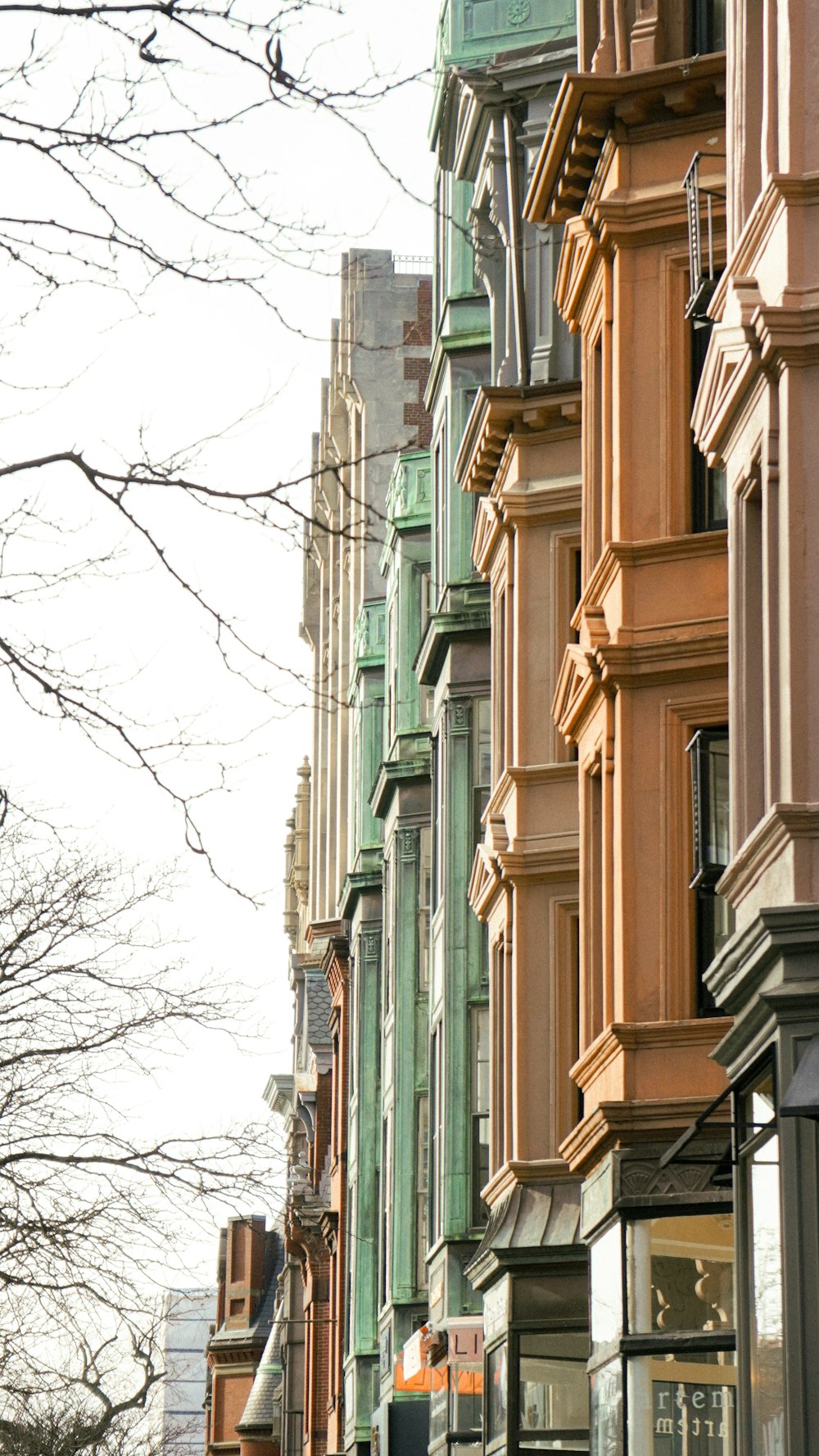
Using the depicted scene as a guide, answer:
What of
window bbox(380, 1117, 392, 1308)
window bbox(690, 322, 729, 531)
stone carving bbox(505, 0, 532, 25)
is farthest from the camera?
window bbox(380, 1117, 392, 1308)

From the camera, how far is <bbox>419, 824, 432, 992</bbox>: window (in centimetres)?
4100

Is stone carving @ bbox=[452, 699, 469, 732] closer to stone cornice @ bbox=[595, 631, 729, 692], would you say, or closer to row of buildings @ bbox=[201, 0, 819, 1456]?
row of buildings @ bbox=[201, 0, 819, 1456]

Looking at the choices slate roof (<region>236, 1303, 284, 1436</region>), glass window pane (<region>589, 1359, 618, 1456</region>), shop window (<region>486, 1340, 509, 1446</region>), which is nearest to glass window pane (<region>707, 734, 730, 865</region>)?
glass window pane (<region>589, 1359, 618, 1456</region>)

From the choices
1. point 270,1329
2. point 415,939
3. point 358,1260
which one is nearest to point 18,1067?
point 415,939

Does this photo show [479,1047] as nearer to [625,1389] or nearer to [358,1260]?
[625,1389]

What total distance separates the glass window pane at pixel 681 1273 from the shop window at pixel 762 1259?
2770 mm

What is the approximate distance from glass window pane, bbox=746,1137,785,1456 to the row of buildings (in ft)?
0.13

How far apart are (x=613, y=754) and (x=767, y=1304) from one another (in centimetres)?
725

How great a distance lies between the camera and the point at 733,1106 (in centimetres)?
1641

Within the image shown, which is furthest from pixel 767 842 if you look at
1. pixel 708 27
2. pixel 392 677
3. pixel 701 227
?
pixel 392 677

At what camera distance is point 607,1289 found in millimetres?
20656

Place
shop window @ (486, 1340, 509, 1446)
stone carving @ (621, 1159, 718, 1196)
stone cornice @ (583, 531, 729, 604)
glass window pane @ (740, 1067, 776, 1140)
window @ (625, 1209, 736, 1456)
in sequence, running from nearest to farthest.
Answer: glass window pane @ (740, 1067, 776, 1140)
window @ (625, 1209, 736, 1456)
stone carving @ (621, 1159, 718, 1196)
stone cornice @ (583, 531, 729, 604)
shop window @ (486, 1340, 509, 1446)

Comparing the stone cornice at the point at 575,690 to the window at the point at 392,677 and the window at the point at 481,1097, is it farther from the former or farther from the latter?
the window at the point at 392,677

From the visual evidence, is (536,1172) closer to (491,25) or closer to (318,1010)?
(491,25)
